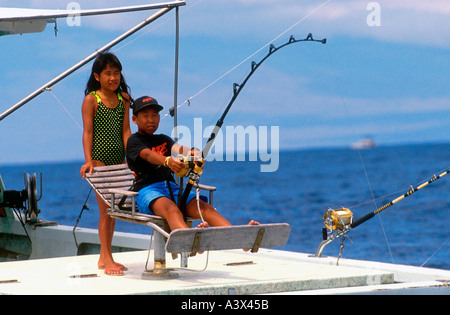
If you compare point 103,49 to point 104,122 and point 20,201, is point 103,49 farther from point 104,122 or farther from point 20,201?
point 20,201

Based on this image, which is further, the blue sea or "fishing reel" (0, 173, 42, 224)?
the blue sea

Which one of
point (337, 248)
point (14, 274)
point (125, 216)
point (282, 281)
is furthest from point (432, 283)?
point (337, 248)

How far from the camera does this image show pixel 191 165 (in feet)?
21.3

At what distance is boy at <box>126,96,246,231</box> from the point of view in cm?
667

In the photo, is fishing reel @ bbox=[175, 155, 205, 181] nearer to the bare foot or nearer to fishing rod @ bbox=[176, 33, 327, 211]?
fishing rod @ bbox=[176, 33, 327, 211]

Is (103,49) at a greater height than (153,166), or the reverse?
(103,49)

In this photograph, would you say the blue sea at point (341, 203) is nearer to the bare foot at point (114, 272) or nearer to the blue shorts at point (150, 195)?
the blue shorts at point (150, 195)

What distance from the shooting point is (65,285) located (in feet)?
21.5

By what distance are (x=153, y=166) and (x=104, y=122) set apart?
2.18 feet

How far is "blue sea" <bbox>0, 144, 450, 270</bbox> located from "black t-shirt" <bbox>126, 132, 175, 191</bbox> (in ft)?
7.43

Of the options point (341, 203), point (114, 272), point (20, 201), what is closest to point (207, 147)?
point (114, 272)

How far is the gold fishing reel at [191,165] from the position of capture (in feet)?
21.2

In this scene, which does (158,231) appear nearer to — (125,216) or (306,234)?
(125,216)

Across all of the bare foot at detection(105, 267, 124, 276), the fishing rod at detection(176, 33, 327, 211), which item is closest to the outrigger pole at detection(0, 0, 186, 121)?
the fishing rod at detection(176, 33, 327, 211)
